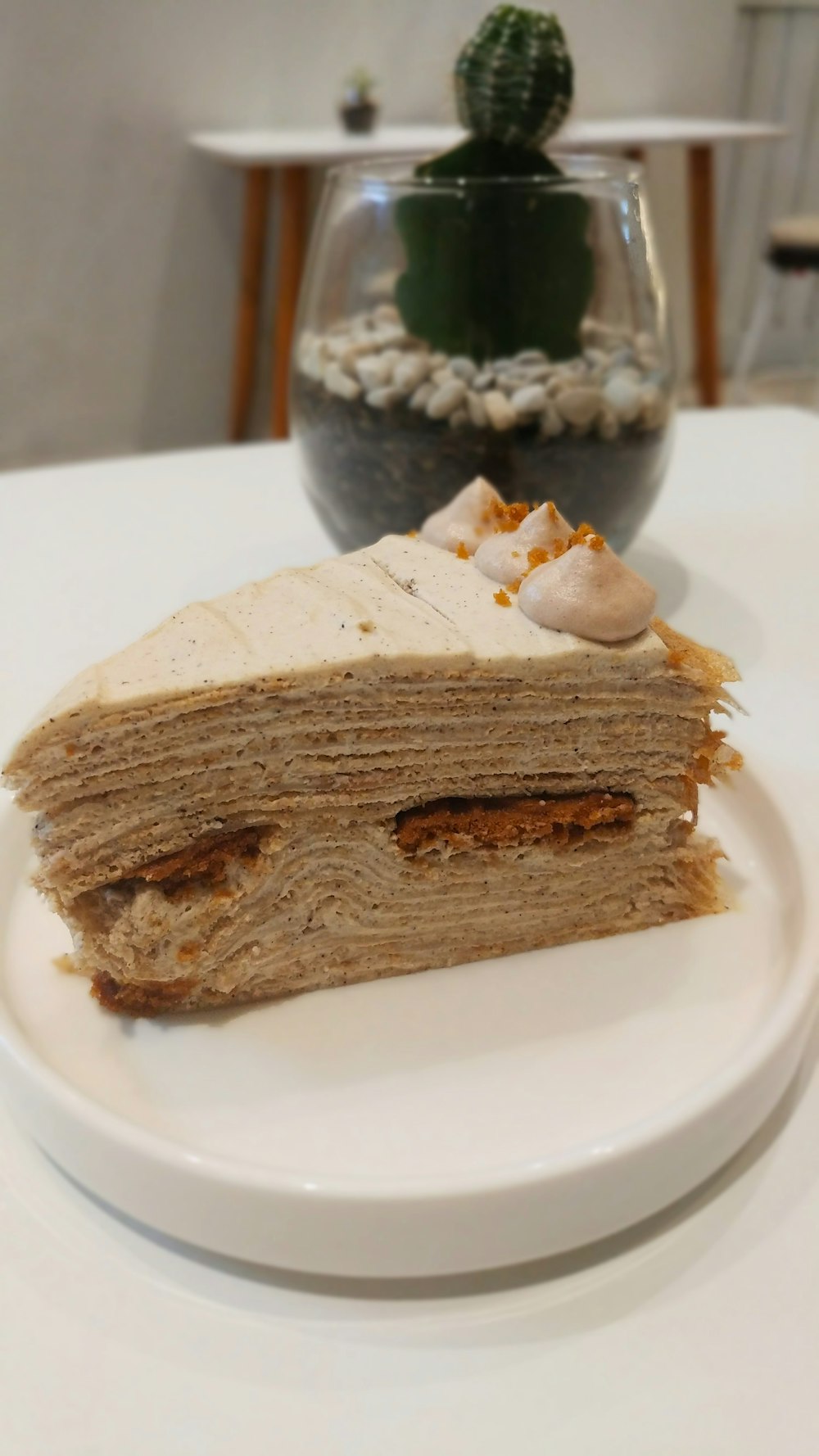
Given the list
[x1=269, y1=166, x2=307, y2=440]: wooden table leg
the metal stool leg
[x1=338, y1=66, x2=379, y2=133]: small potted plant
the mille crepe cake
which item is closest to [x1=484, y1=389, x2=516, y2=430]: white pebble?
the mille crepe cake

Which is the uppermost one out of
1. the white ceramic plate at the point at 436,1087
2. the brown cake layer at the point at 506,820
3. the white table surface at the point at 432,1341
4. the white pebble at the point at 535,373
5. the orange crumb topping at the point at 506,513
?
the white pebble at the point at 535,373

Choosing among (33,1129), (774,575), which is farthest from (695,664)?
(774,575)

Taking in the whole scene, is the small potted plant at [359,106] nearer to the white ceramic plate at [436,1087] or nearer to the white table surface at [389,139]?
the white table surface at [389,139]

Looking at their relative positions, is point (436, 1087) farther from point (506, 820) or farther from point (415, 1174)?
point (506, 820)

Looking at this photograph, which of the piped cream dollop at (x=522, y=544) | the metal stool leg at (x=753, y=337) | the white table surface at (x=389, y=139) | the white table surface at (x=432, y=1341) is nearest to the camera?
the white table surface at (x=432, y=1341)

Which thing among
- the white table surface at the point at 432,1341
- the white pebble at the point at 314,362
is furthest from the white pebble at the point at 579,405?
the white table surface at the point at 432,1341

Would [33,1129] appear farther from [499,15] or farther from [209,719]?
[499,15]

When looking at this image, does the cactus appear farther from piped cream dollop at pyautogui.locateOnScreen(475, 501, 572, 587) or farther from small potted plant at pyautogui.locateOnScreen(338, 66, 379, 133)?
small potted plant at pyautogui.locateOnScreen(338, 66, 379, 133)

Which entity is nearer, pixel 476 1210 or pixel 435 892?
pixel 476 1210
